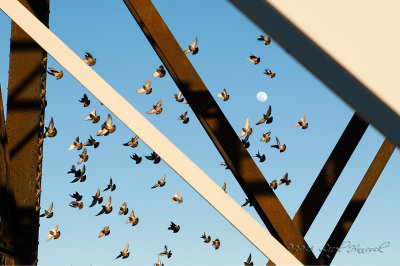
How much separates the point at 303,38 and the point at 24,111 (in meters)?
2.76

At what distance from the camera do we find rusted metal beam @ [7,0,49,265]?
2.68 meters

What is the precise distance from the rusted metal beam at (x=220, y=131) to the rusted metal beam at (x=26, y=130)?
4.12 ft

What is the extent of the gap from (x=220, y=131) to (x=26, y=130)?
59.0 inches

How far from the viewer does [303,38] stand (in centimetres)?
35

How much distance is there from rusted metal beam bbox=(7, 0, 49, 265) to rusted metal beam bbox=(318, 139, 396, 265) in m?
1.67

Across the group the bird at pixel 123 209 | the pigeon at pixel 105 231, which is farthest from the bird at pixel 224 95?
the pigeon at pixel 105 231

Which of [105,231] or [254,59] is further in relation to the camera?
[254,59]

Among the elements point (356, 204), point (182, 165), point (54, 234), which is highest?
point (356, 204)

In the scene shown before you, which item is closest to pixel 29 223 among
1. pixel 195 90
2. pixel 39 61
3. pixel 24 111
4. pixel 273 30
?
pixel 24 111

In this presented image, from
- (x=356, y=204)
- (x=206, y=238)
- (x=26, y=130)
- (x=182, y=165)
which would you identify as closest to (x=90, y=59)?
(x=26, y=130)

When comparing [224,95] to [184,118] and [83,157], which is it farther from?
[83,157]

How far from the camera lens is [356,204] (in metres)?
3.06

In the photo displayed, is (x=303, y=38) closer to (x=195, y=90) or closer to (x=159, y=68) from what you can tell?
(x=195, y=90)

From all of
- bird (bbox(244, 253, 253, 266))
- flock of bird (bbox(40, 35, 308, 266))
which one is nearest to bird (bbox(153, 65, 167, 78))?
flock of bird (bbox(40, 35, 308, 266))
